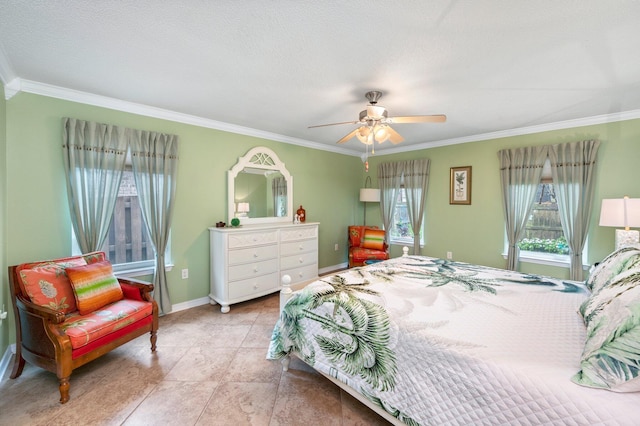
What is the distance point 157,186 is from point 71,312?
1446 millimetres

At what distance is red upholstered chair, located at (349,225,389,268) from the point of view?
4.57 meters

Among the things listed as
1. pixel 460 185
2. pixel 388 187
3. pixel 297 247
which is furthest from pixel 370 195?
pixel 297 247

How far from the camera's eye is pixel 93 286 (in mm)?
2229

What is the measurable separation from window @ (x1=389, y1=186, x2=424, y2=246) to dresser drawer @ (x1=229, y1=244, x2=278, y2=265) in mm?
2502

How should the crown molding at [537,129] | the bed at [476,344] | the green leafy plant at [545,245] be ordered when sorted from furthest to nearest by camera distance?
the green leafy plant at [545,245], the crown molding at [537,129], the bed at [476,344]

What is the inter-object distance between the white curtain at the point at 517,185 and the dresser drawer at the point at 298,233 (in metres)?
2.81

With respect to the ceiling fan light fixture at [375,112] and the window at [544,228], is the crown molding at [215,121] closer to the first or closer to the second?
the window at [544,228]

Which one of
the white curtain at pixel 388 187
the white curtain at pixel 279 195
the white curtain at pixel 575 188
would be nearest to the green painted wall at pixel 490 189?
the white curtain at pixel 575 188

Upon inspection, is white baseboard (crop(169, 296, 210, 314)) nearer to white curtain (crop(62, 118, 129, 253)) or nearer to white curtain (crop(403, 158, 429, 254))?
white curtain (crop(62, 118, 129, 253))

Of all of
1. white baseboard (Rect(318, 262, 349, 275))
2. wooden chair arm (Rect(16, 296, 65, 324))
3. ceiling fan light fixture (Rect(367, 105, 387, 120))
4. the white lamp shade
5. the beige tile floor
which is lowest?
the beige tile floor

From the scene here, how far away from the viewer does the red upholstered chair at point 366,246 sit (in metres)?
4.57

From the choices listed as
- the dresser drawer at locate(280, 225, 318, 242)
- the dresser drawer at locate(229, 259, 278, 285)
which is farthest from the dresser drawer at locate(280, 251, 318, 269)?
the dresser drawer at locate(280, 225, 318, 242)

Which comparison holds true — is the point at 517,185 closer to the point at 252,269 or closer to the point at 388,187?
the point at 388,187

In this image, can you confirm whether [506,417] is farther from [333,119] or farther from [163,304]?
[163,304]
